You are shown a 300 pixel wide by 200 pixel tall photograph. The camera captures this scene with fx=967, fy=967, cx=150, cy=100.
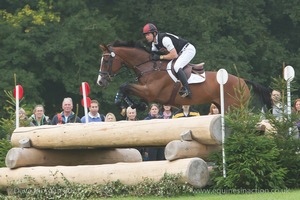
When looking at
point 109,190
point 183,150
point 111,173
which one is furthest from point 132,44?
point 183,150

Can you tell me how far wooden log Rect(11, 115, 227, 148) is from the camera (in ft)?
40.6

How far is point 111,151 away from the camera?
49.5 ft

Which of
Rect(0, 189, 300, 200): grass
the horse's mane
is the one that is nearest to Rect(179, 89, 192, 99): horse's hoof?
the horse's mane

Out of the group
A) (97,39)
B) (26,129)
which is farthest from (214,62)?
(26,129)

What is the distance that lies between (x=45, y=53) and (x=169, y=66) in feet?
46.3

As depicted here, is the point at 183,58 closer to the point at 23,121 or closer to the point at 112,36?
the point at 23,121

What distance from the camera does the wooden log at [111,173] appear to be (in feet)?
39.9

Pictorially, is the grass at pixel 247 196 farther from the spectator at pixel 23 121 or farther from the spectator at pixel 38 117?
the spectator at pixel 38 117

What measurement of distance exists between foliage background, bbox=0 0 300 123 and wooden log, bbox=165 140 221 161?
52.1 feet

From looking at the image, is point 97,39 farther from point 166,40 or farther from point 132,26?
point 166,40

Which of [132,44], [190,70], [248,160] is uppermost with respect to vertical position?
[132,44]

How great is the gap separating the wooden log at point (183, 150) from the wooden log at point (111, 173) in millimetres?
96

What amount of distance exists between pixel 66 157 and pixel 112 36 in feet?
51.5

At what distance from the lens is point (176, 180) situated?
1214 cm
